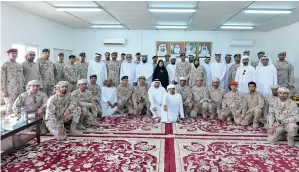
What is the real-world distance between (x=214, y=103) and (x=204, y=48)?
16.1ft

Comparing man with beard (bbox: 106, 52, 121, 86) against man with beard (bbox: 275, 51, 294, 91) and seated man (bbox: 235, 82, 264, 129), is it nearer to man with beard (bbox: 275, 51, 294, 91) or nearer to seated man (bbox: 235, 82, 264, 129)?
seated man (bbox: 235, 82, 264, 129)

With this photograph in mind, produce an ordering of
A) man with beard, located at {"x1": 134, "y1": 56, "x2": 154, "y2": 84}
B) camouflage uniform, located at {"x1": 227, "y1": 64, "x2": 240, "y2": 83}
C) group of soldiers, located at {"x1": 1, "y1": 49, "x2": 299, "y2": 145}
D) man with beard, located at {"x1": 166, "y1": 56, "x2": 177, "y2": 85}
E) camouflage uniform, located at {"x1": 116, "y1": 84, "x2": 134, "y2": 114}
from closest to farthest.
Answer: group of soldiers, located at {"x1": 1, "y1": 49, "x2": 299, "y2": 145} → camouflage uniform, located at {"x1": 116, "y1": 84, "x2": 134, "y2": 114} → camouflage uniform, located at {"x1": 227, "y1": 64, "x2": 240, "y2": 83} → man with beard, located at {"x1": 166, "y1": 56, "x2": 177, "y2": 85} → man with beard, located at {"x1": 134, "y1": 56, "x2": 154, "y2": 84}

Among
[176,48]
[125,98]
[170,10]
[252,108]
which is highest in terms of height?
[170,10]

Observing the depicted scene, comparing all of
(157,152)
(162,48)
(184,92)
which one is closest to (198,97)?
(184,92)

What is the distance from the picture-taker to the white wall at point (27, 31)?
21.2 feet

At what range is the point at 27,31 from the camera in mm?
7441

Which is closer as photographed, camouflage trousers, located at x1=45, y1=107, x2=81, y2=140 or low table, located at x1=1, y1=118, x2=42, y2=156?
low table, located at x1=1, y1=118, x2=42, y2=156

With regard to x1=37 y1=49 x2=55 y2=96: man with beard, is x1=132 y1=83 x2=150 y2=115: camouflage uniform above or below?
below

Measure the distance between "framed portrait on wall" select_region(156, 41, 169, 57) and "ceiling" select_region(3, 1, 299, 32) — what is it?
194 centimetres

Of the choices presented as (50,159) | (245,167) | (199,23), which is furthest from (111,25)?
(245,167)

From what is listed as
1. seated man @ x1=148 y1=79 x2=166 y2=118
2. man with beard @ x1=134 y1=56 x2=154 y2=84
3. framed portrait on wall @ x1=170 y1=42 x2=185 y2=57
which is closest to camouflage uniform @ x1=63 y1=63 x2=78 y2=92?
man with beard @ x1=134 y1=56 x2=154 y2=84

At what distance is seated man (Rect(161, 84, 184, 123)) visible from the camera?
235 inches

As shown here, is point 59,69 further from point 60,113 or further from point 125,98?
point 60,113

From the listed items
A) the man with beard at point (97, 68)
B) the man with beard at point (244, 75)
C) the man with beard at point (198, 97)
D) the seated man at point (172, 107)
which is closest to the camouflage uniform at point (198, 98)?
the man with beard at point (198, 97)
